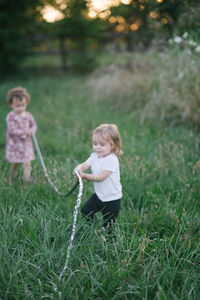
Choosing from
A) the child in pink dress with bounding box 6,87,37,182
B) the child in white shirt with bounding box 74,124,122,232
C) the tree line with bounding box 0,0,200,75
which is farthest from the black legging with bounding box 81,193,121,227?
the tree line with bounding box 0,0,200,75

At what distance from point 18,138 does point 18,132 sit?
15cm

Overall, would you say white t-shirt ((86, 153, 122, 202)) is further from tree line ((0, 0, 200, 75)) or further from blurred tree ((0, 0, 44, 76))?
blurred tree ((0, 0, 44, 76))

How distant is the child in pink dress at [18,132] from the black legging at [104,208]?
57.1 inches

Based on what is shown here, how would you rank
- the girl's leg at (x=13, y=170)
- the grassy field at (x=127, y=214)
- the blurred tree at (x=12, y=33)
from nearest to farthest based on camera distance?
the grassy field at (x=127, y=214) < the girl's leg at (x=13, y=170) < the blurred tree at (x=12, y=33)

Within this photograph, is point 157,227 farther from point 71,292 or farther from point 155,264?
point 71,292

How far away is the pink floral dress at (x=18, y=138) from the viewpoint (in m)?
3.84

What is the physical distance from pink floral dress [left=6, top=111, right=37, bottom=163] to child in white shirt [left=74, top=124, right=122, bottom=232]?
164 centimetres

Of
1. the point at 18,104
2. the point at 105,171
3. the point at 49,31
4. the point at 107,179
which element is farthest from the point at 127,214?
the point at 49,31

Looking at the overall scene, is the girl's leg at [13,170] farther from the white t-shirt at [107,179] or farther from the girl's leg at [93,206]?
the white t-shirt at [107,179]

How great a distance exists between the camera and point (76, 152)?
4.47 metres

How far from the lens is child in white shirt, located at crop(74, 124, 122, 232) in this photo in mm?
2293

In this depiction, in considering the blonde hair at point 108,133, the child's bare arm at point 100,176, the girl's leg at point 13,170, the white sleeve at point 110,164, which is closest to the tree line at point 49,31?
the blonde hair at point 108,133

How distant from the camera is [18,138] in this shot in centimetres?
393

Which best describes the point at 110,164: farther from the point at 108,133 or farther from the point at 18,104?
the point at 18,104
